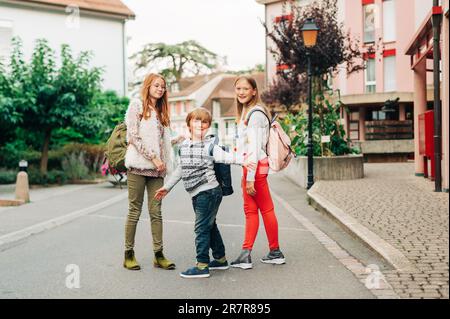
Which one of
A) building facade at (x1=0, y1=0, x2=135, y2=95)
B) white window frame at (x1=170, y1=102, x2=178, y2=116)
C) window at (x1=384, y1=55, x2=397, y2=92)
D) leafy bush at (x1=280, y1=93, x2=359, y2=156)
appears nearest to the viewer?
leafy bush at (x1=280, y1=93, x2=359, y2=156)

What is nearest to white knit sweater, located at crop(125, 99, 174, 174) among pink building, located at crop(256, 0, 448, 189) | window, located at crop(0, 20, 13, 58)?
window, located at crop(0, 20, 13, 58)

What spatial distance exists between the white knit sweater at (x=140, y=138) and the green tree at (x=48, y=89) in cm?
1454

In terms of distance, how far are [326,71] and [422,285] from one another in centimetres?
1529

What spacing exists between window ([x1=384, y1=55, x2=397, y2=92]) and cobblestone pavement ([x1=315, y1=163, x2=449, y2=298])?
20507mm

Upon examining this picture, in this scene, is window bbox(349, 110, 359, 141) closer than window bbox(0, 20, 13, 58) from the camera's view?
No

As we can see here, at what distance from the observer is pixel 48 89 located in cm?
2023

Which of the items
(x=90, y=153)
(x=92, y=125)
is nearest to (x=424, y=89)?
(x=92, y=125)

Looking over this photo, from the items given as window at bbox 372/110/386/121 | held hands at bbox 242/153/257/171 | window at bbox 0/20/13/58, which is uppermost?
window at bbox 0/20/13/58

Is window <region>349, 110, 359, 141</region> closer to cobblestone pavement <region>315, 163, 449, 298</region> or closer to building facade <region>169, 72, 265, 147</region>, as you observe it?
cobblestone pavement <region>315, 163, 449, 298</region>

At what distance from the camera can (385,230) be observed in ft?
25.1

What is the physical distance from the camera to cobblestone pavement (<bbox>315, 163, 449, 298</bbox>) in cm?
506

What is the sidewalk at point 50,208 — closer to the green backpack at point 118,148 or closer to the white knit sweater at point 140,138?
the green backpack at point 118,148
